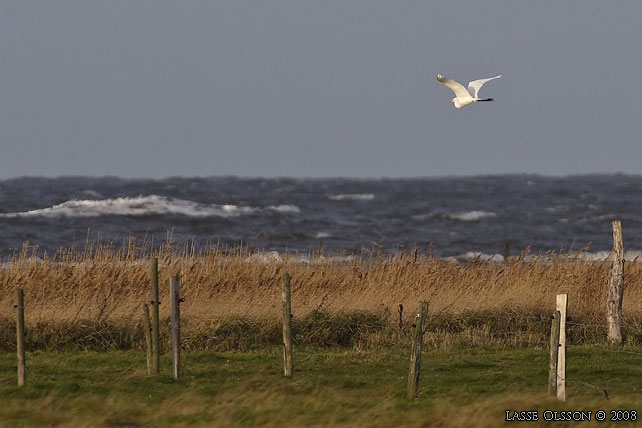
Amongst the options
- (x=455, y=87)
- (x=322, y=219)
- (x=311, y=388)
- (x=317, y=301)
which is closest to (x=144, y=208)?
(x=322, y=219)

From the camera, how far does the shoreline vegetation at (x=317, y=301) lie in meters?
17.4

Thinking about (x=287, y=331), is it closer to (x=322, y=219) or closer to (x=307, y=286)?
(x=307, y=286)

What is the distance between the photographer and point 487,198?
8325 cm

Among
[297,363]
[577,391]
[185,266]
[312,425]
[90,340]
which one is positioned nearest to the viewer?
[312,425]

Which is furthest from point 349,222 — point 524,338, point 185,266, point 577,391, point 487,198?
point 577,391

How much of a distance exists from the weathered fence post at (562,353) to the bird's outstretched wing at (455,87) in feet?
18.0

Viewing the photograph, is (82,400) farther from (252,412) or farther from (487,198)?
(487,198)

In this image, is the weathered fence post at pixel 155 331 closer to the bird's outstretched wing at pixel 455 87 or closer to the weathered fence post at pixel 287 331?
the weathered fence post at pixel 287 331

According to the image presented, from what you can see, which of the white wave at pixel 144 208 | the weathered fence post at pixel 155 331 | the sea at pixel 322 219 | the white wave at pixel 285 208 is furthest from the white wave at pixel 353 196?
the weathered fence post at pixel 155 331

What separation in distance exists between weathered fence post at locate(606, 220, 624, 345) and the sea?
63.5 ft

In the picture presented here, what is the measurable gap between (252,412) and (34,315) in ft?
25.0

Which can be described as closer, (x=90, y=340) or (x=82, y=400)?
(x=82, y=400)

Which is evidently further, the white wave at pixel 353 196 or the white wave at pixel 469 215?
the white wave at pixel 353 196

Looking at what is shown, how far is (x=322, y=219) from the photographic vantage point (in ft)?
205
